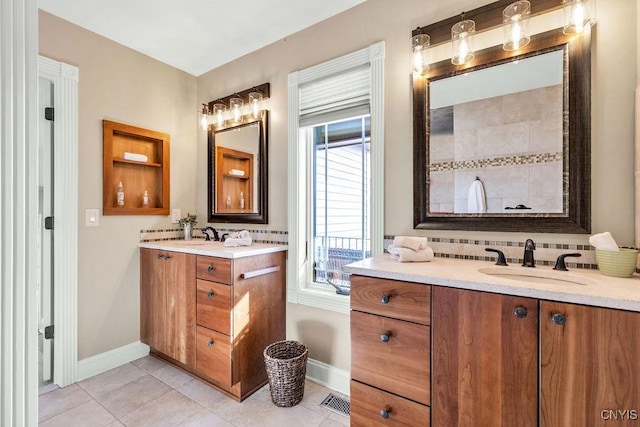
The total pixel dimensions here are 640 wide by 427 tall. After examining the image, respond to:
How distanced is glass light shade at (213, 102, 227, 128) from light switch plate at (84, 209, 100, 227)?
1.24 metres

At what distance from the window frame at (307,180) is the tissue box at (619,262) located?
1034mm

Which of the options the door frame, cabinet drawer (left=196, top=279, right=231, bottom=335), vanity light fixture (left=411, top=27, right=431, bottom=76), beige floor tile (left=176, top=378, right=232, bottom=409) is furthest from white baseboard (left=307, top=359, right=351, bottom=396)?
vanity light fixture (left=411, top=27, right=431, bottom=76)

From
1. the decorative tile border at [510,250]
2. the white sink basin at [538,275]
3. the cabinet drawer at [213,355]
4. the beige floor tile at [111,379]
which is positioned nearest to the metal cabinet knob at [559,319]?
the white sink basin at [538,275]

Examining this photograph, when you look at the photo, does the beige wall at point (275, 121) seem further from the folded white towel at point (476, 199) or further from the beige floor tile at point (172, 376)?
the beige floor tile at point (172, 376)

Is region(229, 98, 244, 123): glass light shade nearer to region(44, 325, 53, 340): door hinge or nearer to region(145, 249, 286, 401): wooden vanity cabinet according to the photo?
region(145, 249, 286, 401): wooden vanity cabinet

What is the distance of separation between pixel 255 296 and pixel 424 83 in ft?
5.73

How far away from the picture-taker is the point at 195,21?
7.18 feet

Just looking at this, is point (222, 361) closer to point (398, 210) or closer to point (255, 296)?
point (255, 296)

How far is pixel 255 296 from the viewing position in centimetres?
207

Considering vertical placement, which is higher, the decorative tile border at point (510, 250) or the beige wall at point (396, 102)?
the beige wall at point (396, 102)

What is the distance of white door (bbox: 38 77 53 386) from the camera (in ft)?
6.88

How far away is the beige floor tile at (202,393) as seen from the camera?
1.94 meters

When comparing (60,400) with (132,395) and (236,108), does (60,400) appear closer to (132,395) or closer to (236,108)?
(132,395)

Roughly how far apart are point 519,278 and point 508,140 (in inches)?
27.4
